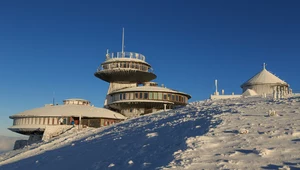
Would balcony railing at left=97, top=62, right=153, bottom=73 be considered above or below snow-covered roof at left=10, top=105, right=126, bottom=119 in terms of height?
above

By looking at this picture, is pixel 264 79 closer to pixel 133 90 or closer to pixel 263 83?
pixel 263 83

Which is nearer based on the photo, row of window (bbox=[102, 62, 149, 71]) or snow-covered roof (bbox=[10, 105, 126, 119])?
snow-covered roof (bbox=[10, 105, 126, 119])

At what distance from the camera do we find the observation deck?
72000mm

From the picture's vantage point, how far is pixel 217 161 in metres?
13.4

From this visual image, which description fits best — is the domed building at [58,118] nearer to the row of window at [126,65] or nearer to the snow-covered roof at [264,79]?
the row of window at [126,65]

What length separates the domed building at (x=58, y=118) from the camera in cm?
5934

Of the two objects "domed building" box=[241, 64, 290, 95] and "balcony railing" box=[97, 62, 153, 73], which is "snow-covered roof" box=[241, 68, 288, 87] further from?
"balcony railing" box=[97, 62, 153, 73]

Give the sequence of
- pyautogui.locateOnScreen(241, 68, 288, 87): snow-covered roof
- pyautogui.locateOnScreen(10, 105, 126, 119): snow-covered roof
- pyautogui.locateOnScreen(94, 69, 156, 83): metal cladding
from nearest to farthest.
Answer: pyautogui.locateOnScreen(10, 105, 126, 119): snow-covered roof < pyautogui.locateOnScreen(241, 68, 288, 87): snow-covered roof < pyautogui.locateOnScreen(94, 69, 156, 83): metal cladding

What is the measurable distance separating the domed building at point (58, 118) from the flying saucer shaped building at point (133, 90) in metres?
4.20

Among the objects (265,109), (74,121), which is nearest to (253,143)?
(265,109)

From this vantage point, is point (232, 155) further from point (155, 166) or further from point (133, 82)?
point (133, 82)

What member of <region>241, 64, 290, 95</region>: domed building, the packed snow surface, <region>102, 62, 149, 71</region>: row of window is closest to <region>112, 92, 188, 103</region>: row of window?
<region>102, 62, 149, 71</region>: row of window

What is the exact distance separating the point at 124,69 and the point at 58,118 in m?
18.2

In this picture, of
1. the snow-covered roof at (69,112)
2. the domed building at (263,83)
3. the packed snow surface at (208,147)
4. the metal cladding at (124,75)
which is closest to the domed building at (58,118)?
the snow-covered roof at (69,112)
